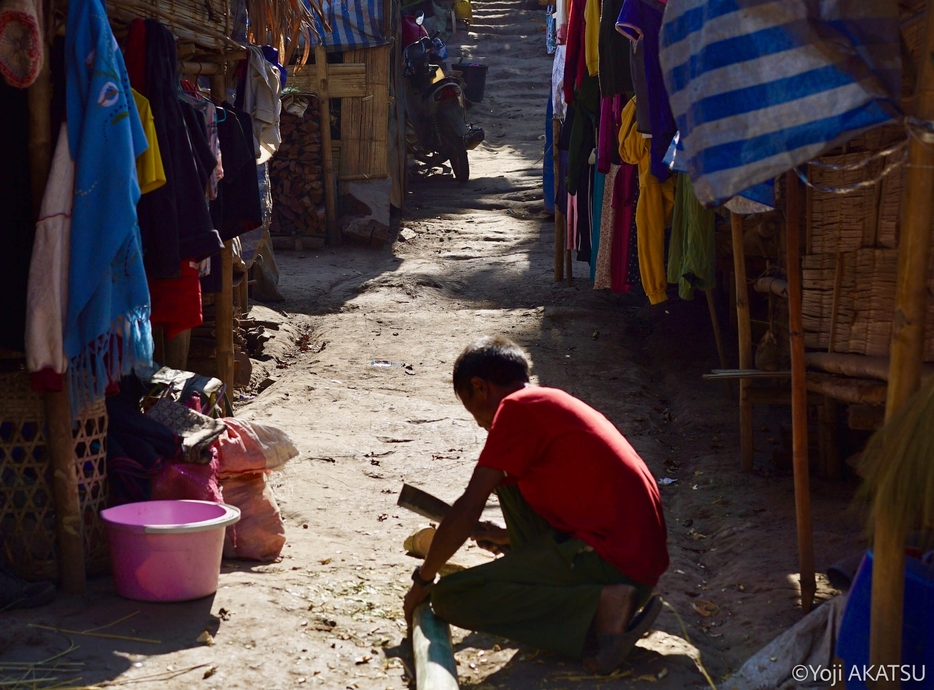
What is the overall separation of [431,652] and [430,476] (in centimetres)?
255

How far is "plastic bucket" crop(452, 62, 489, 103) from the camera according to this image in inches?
669

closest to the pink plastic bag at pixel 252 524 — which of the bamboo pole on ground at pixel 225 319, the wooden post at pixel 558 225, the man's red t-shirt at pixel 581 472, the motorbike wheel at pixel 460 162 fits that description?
the bamboo pole on ground at pixel 225 319

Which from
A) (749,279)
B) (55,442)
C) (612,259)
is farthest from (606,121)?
(55,442)

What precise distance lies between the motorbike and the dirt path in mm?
1580

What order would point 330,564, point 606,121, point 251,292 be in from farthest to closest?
point 251,292
point 606,121
point 330,564

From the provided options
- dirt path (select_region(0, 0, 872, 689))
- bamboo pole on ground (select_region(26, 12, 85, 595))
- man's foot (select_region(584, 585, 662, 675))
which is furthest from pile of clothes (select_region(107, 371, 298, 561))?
man's foot (select_region(584, 585, 662, 675))

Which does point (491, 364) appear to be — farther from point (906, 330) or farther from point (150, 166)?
point (150, 166)

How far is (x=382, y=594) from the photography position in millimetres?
3799

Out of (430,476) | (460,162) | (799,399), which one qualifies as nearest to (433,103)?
(460,162)

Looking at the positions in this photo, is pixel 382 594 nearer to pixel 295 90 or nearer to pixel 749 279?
pixel 749 279

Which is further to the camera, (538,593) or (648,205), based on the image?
(648,205)

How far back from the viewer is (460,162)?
1413 centimetres

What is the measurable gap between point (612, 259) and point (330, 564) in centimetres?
373

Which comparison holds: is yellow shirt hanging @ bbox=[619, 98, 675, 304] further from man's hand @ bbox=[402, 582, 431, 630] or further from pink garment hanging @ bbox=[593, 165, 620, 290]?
man's hand @ bbox=[402, 582, 431, 630]
